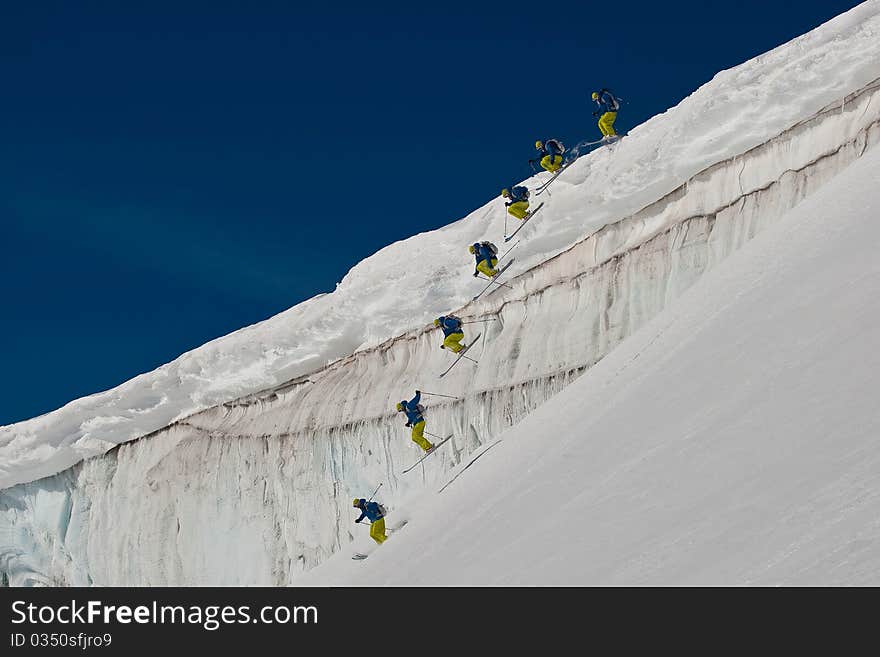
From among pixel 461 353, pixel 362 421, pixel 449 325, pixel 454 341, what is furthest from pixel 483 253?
pixel 362 421

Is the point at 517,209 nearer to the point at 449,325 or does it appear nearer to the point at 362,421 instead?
the point at 449,325

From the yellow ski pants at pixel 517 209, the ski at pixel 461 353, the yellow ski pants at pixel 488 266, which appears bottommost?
the ski at pixel 461 353

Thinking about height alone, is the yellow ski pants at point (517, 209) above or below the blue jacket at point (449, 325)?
above

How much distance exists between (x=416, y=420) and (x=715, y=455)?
350 inches

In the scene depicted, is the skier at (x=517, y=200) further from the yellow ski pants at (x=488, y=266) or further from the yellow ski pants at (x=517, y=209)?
the yellow ski pants at (x=488, y=266)

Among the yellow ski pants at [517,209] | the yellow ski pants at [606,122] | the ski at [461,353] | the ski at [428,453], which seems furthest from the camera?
the ski at [461,353]

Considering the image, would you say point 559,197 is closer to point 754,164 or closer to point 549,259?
point 549,259

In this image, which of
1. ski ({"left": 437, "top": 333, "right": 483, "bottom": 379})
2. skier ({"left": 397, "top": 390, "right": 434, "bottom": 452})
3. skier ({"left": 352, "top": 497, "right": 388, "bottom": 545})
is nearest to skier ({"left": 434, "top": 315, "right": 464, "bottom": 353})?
ski ({"left": 437, "top": 333, "right": 483, "bottom": 379})

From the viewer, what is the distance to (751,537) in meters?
5.76

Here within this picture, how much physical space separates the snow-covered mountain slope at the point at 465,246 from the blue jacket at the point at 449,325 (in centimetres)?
161

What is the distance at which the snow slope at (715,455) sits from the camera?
5.71 meters

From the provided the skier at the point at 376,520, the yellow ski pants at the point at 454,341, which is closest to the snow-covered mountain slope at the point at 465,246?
the yellow ski pants at the point at 454,341

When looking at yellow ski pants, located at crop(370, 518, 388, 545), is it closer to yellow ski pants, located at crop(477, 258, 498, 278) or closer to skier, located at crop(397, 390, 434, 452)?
skier, located at crop(397, 390, 434, 452)
